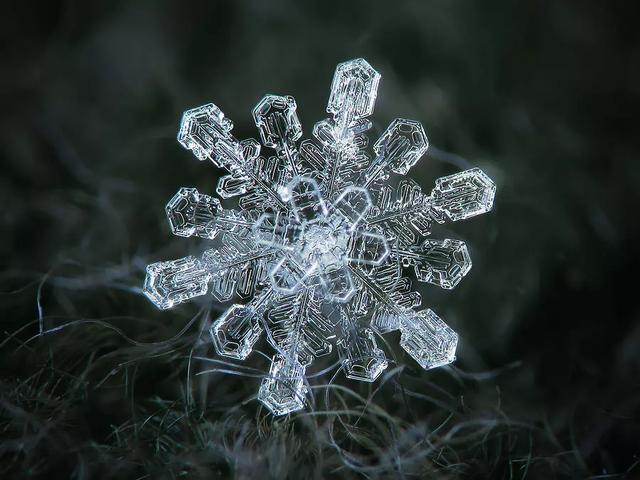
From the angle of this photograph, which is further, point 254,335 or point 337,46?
point 337,46

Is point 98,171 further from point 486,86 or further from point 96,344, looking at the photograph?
point 486,86

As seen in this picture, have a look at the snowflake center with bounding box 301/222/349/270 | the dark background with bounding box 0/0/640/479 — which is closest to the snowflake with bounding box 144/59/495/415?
A: the snowflake center with bounding box 301/222/349/270

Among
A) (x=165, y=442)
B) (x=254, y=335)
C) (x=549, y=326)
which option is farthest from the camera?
(x=549, y=326)

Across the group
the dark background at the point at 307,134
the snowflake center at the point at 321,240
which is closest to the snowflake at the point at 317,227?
the snowflake center at the point at 321,240

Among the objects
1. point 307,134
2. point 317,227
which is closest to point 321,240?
point 317,227

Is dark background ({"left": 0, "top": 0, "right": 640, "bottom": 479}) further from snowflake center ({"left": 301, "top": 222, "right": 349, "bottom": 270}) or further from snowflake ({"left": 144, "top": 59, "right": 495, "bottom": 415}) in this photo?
snowflake center ({"left": 301, "top": 222, "right": 349, "bottom": 270})

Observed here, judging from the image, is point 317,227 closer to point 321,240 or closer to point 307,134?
point 321,240

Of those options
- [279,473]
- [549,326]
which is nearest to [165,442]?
[279,473]
